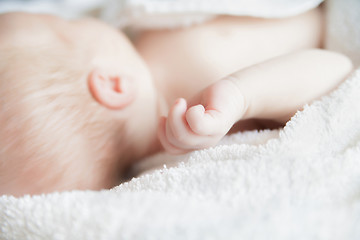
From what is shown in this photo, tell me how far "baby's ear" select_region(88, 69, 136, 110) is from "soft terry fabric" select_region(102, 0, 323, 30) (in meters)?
0.26

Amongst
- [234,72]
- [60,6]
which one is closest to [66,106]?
[234,72]

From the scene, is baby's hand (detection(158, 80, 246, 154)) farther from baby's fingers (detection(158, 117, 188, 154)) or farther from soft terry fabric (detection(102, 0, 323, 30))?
soft terry fabric (detection(102, 0, 323, 30))

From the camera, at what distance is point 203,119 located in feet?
1.92

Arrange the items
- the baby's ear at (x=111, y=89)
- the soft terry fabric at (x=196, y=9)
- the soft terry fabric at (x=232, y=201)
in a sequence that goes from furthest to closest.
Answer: the soft terry fabric at (x=196, y=9), the baby's ear at (x=111, y=89), the soft terry fabric at (x=232, y=201)

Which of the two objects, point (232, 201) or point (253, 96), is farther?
point (253, 96)

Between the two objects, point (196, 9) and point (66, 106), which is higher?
point (196, 9)

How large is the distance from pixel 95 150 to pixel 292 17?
2.12ft

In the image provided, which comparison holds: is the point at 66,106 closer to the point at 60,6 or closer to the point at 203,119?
the point at 203,119

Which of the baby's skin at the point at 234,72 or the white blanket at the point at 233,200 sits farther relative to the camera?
the baby's skin at the point at 234,72

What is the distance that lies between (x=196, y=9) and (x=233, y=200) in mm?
616

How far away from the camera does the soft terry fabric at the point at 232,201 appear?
0.48 metres

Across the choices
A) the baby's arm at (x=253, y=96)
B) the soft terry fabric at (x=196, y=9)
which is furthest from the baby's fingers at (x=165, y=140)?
the soft terry fabric at (x=196, y=9)

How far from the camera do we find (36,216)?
0.56 meters

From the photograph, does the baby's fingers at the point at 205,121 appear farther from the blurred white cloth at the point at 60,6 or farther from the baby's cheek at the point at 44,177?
the blurred white cloth at the point at 60,6
